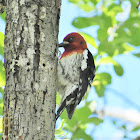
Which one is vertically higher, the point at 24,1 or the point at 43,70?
the point at 24,1

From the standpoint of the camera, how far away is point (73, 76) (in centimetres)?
283

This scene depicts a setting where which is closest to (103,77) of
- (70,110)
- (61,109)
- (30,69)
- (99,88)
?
(99,88)

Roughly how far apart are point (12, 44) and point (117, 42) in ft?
3.68

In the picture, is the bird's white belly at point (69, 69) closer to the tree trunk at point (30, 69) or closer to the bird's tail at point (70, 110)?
the bird's tail at point (70, 110)

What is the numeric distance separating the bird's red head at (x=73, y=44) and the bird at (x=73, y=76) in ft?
0.12

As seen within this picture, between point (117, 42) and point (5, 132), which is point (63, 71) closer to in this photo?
point (117, 42)

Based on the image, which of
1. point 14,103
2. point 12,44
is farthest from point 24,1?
point 14,103

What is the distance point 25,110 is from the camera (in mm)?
1651

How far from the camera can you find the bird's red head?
10.1ft

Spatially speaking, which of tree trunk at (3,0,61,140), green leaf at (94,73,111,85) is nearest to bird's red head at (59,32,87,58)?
green leaf at (94,73,111,85)

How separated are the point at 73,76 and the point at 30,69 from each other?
43.1 inches

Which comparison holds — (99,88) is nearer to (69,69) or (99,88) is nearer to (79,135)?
(69,69)

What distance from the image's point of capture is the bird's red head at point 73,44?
10.1 feet

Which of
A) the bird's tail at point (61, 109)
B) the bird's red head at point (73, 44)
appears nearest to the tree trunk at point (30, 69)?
the bird's tail at point (61, 109)
